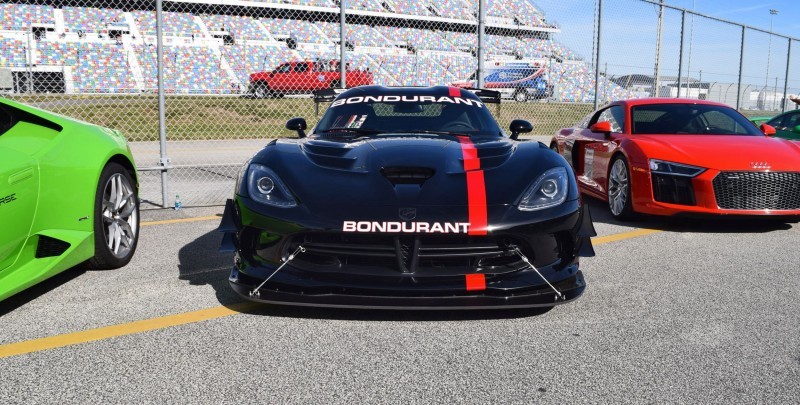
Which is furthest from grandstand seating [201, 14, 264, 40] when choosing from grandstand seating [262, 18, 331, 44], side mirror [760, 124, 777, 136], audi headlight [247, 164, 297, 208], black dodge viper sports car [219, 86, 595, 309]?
black dodge viper sports car [219, 86, 595, 309]

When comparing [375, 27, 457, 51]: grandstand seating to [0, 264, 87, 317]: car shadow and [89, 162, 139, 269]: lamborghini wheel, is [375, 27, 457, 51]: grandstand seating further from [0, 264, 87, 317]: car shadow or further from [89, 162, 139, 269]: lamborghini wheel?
[0, 264, 87, 317]: car shadow

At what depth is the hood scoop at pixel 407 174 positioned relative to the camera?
A: 3180mm

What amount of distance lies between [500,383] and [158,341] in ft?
4.71

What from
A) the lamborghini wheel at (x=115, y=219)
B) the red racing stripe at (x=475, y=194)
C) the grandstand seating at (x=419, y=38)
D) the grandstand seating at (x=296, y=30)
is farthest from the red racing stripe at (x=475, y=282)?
the grandstand seating at (x=296, y=30)

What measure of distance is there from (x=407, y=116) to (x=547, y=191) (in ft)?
4.95

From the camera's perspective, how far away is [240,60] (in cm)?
1669

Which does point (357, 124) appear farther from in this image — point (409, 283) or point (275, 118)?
point (275, 118)

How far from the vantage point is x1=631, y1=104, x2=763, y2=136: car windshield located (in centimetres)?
634

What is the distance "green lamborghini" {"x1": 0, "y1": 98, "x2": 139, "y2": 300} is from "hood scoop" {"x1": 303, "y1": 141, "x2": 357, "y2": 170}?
4.04ft

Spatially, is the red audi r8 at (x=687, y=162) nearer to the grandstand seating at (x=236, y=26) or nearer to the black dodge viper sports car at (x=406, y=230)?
the black dodge viper sports car at (x=406, y=230)

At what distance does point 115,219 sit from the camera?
411 cm

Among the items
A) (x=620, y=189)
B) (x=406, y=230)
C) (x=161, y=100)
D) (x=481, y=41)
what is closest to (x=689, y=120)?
(x=620, y=189)

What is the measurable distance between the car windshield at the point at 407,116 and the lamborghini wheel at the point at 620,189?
1.85 meters

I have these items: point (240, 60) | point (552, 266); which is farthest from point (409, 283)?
point (240, 60)
